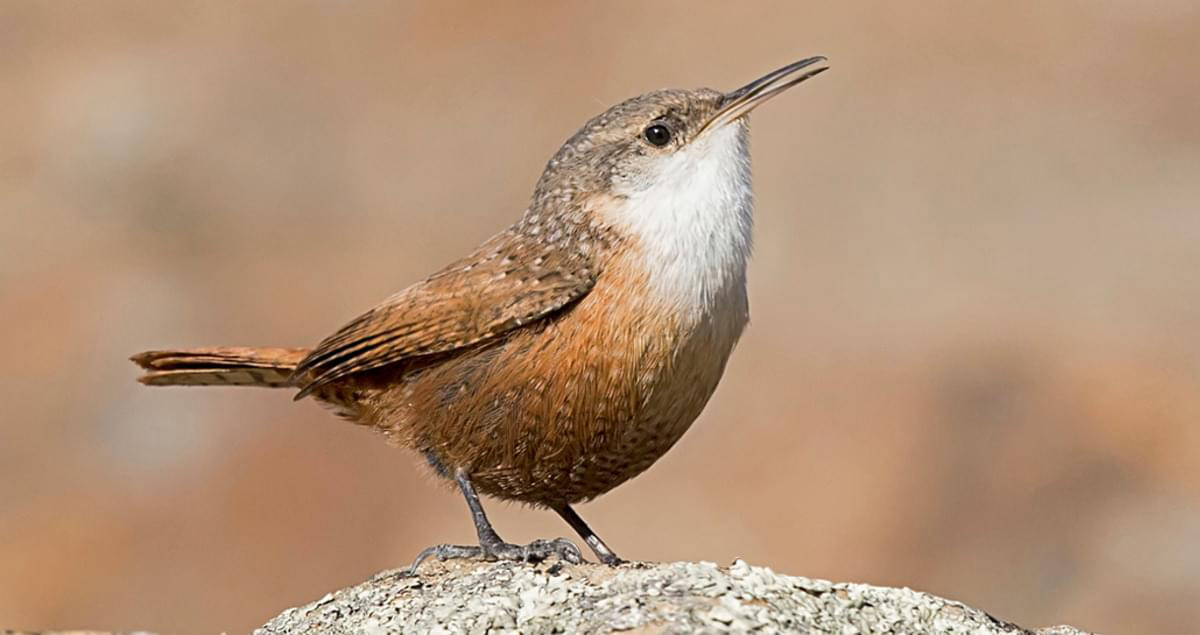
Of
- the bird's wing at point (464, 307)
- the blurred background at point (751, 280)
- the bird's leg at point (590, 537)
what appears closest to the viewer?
the bird's wing at point (464, 307)

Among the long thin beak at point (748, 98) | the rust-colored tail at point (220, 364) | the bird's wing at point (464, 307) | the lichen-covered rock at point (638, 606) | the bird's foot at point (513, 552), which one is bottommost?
the lichen-covered rock at point (638, 606)

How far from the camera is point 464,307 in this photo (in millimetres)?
5316

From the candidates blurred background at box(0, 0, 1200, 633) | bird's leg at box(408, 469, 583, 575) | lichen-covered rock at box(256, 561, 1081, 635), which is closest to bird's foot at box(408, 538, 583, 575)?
bird's leg at box(408, 469, 583, 575)

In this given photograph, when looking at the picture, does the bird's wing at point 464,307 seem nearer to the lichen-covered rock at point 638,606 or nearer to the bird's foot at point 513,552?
the bird's foot at point 513,552

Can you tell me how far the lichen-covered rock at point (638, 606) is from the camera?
12.0ft

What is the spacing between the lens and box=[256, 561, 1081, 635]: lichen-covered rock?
3646mm

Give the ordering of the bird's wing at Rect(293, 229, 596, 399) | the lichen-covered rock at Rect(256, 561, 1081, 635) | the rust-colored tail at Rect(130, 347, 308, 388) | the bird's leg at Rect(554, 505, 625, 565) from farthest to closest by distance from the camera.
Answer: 1. the rust-colored tail at Rect(130, 347, 308, 388)
2. the bird's leg at Rect(554, 505, 625, 565)
3. the bird's wing at Rect(293, 229, 596, 399)
4. the lichen-covered rock at Rect(256, 561, 1081, 635)

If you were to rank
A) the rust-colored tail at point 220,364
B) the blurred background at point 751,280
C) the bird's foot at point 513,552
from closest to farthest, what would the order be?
the bird's foot at point 513,552 < the rust-colored tail at point 220,364 < the blurred background at point 751,280

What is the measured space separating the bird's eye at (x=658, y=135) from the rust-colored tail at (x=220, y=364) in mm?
1452

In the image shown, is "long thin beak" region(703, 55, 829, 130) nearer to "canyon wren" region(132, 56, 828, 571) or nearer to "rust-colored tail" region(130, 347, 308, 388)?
"canyon wren" region(132, 56, 828, 571)

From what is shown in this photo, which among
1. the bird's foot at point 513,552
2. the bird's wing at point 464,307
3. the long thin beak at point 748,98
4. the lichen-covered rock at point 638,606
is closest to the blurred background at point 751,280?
the bird's wing at point 464,307

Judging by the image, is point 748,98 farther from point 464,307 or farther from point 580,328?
point 464,307

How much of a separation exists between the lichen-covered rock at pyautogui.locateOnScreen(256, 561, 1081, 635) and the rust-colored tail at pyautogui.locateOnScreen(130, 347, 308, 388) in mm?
1672

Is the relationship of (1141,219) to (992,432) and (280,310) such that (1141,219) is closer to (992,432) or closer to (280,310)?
(992,432)
